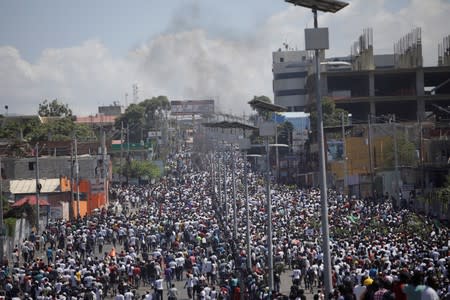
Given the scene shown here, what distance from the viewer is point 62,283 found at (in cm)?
3192

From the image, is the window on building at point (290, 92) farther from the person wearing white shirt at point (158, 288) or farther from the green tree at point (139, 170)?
the person wearing white shirt at point (158, 288)

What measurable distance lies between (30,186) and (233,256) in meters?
35.1

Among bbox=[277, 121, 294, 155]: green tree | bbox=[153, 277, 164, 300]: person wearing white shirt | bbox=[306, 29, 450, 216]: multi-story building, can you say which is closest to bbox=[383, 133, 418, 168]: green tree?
bbox=[306, 29, 450, 216]: multi-story building

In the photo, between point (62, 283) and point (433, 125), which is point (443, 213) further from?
point (433, 125)

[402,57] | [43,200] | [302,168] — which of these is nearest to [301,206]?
[43,200]

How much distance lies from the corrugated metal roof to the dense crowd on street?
12787 millimetres

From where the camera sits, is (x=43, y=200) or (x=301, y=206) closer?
(x=301, y=206)

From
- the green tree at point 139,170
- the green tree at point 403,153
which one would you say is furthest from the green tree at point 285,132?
the green tree at point 403,153

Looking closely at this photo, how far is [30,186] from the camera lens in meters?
70.1

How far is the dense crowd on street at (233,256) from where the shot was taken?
86.4 ft

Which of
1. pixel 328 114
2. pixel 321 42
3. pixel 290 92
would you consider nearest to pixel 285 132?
pixel 328 114

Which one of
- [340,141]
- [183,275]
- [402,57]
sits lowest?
[183,275]

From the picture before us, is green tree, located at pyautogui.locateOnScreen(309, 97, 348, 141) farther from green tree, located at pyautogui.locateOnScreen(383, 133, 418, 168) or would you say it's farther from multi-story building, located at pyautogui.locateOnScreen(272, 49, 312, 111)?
multi-story building, located at pyautogui.locateOnScreen(272, 49, 312, 111)

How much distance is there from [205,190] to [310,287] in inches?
1822
